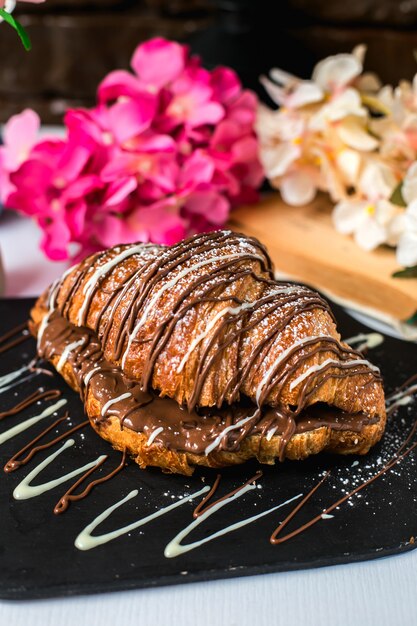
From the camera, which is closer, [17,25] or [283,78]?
[17,25]

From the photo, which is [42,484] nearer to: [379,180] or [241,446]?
[241,446]

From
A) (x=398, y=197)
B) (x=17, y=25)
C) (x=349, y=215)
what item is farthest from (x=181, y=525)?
(x=349, y=215)

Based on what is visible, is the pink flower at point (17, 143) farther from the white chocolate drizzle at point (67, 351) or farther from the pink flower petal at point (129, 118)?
the white chocolate drizzle at point (67, 351)

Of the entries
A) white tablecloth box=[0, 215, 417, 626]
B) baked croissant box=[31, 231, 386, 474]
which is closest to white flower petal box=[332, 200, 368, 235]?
baked croissant box=[31, 231, 386, 474]

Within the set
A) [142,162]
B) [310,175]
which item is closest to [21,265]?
[142,162]

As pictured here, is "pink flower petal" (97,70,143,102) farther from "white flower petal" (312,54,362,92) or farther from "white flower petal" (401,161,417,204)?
"white flower petal" (401,161,417,204)

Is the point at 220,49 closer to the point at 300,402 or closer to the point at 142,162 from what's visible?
the point at 142,162
